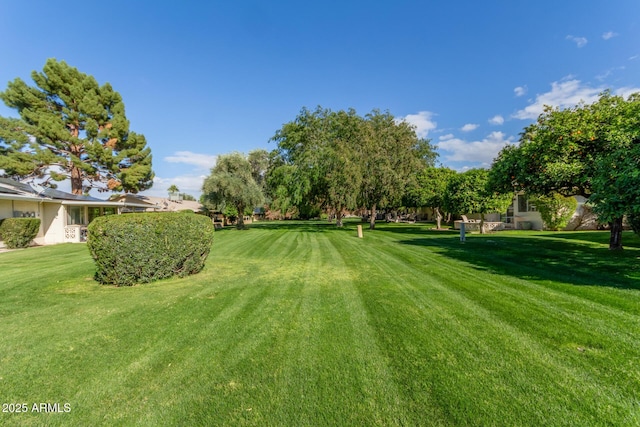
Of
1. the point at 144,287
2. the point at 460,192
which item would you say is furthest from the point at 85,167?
the point at 460,192

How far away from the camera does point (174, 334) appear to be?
3.63m

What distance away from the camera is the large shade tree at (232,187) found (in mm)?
23328

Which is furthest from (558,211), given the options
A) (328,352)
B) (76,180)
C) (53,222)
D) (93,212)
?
(76,180)

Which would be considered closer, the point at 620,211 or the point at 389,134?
the point at 620,211

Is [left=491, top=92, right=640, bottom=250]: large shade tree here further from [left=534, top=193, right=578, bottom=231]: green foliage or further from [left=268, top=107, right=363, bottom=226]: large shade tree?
[left=268, top=107, right=363, bottom=226]: large shade tree

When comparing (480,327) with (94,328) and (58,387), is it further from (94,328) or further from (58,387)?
(94,328)

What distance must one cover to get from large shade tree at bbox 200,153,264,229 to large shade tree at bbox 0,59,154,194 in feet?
29.3

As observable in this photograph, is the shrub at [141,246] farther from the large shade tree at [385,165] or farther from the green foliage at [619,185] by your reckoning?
the large shade tree at [385,165]

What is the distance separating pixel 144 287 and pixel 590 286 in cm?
871

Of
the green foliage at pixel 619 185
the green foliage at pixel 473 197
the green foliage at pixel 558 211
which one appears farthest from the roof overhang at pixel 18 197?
the green foliage at pixel 558 211

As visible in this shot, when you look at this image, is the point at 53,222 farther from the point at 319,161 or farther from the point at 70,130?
the point at 319,161

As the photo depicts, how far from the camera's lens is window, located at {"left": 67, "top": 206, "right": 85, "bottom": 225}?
1831cm

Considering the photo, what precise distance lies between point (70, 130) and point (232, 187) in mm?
15836

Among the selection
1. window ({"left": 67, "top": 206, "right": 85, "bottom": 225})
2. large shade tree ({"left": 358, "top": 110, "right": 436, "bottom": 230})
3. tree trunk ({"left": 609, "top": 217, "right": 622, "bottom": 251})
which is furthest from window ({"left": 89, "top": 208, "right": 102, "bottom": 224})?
tree trunk ({"left": 609, "top": 217, "right": 622, "bottom": 251})
